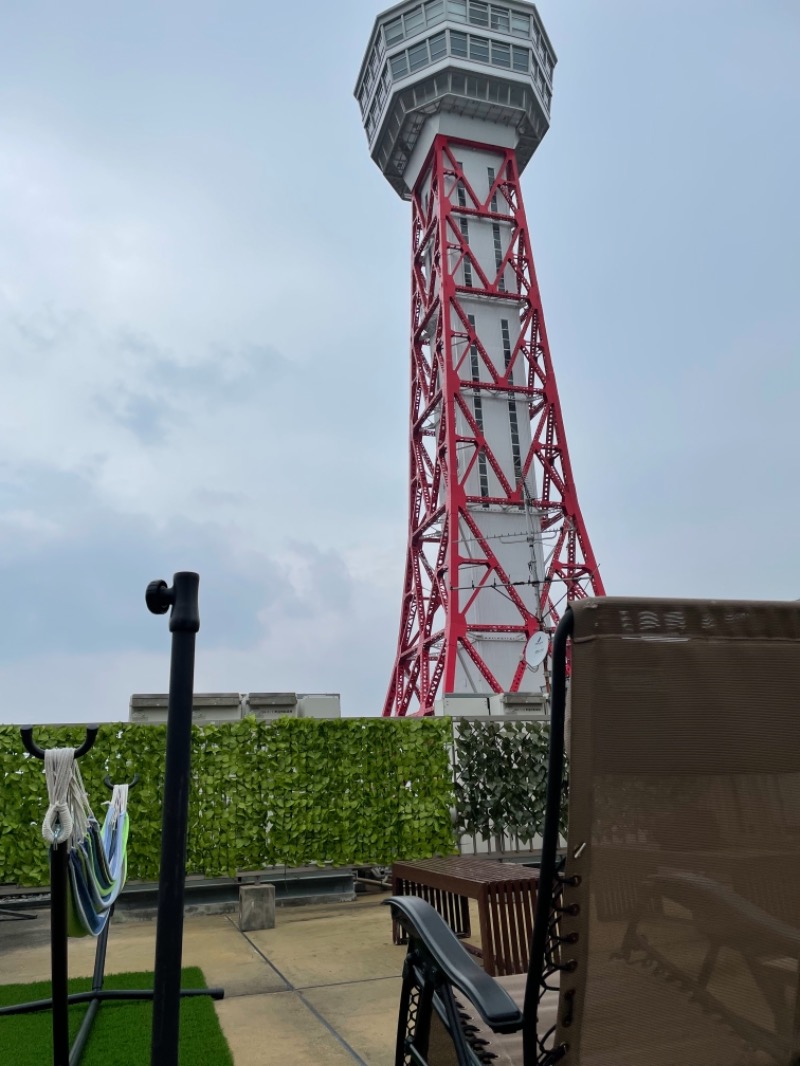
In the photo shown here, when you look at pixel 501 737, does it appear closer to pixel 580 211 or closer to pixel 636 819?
pixel 636 819

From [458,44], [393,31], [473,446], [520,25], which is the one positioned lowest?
[473,446]

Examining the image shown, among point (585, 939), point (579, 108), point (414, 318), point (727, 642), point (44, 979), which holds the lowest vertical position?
point (44, 979)

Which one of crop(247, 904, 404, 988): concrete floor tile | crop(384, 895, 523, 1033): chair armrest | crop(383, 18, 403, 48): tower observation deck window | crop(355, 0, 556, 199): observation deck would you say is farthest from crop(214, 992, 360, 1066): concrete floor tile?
crop(383, 18, 403, 48): tower observation deck window

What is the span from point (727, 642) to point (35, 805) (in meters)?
6.91

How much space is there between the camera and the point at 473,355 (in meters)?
30.1

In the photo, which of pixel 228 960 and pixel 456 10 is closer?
pixel 228 960

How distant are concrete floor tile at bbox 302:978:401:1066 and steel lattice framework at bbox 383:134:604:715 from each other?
2220 cm

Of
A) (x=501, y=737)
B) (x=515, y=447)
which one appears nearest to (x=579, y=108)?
(x=515, y=447)

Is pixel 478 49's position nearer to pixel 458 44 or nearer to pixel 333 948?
pixel 458 44

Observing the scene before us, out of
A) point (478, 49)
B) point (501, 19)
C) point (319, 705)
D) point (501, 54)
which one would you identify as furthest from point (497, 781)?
point (501, 19)

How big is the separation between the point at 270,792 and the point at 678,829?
6.51 meters

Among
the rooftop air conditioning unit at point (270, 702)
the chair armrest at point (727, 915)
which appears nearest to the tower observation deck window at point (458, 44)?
the rooftop air conditioning unit at point (270, 702)

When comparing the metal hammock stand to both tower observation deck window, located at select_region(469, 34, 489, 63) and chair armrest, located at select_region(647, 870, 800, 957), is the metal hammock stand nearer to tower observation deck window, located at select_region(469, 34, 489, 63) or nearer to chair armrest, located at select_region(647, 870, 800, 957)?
chair armrest, located at select_region(647, 870, 800, 957)

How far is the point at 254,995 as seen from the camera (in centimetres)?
378
